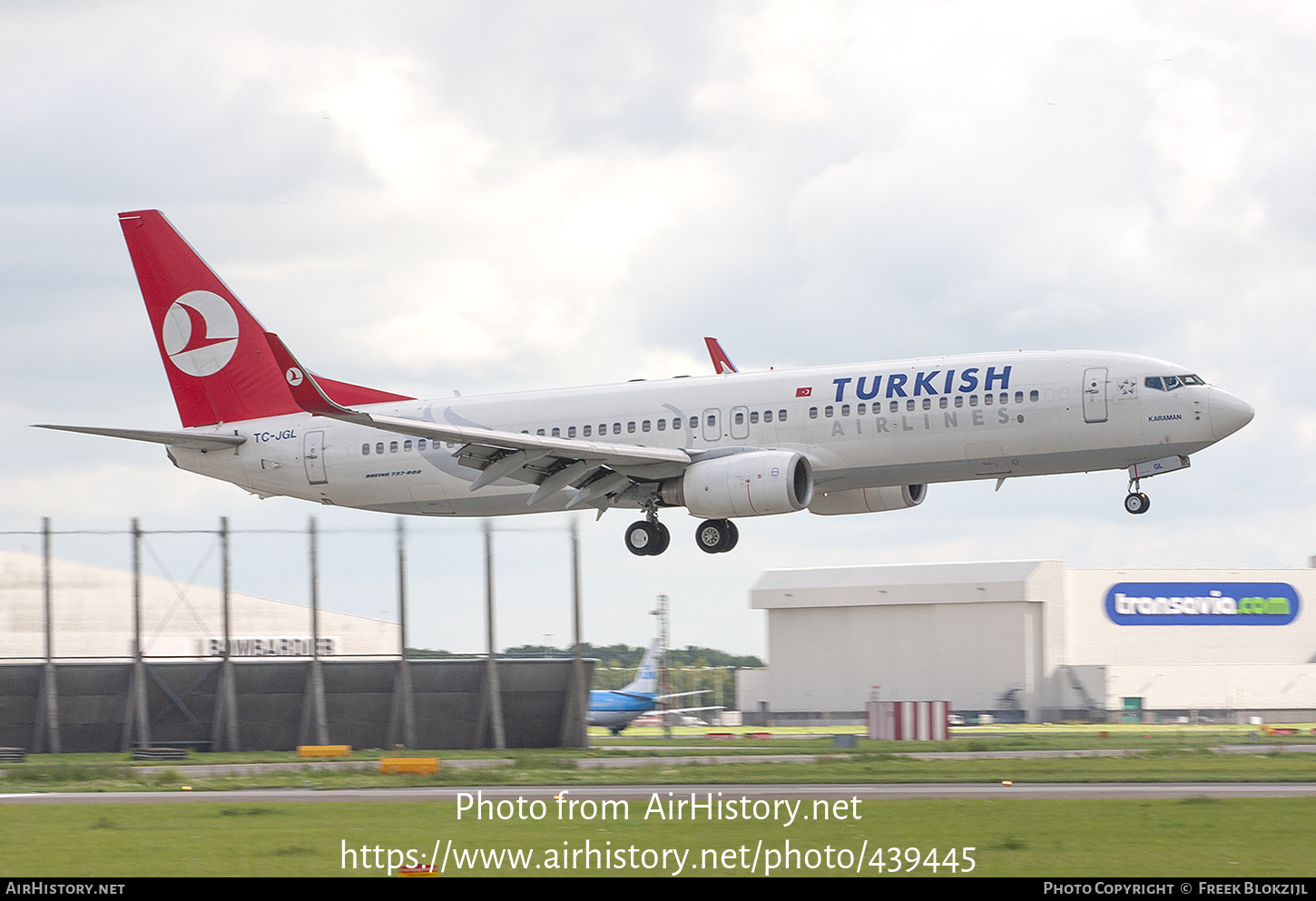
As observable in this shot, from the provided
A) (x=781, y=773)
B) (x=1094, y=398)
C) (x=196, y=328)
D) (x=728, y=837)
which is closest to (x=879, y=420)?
(x=1094, y=398)

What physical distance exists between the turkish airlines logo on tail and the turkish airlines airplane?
0.06m

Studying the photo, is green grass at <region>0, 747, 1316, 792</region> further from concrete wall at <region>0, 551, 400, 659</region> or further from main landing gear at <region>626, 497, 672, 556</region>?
concrete wall at <region>0, 551, 400, 659</region>

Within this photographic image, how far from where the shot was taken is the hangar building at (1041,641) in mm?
94938

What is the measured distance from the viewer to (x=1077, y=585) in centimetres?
9906

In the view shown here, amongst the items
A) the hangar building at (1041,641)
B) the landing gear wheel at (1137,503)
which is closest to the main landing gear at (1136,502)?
the landing gear wheel at (1137,503)

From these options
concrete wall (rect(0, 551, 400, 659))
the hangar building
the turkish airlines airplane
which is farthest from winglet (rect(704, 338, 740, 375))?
the hangar building

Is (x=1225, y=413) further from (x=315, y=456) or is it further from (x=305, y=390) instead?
(x=315, y=456)

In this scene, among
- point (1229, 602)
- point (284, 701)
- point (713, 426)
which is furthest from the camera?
point (1229, 602)

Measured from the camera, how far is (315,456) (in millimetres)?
47562

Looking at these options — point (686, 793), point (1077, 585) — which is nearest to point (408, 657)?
point (686, 793)

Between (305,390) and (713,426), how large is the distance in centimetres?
1070

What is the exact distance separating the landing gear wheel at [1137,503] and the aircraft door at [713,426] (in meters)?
10.5

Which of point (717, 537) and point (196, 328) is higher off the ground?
point (196, 328)

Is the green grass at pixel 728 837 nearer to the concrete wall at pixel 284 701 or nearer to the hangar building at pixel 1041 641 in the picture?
the concrete wall at pixel 284 701
